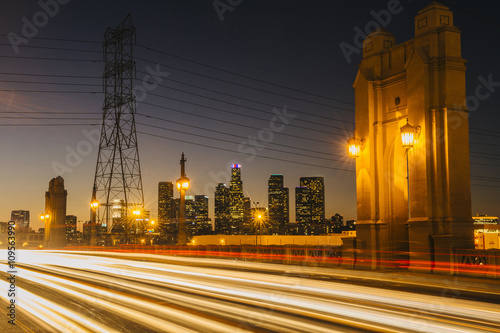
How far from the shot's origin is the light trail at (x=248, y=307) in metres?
9.76

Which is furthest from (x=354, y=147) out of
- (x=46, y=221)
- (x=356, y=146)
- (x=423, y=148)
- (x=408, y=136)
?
(x=46, y=221)

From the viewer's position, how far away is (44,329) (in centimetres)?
994

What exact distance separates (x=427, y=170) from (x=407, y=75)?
5173 millimetres

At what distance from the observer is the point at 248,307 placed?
12.2 metres

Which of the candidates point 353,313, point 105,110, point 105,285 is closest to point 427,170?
point 353,313

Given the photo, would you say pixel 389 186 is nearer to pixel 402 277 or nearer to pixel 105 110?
pixel 402 277

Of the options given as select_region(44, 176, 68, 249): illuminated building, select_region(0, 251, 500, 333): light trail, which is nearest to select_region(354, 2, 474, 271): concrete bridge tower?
select_region(0, 251, 500, 333): light trail

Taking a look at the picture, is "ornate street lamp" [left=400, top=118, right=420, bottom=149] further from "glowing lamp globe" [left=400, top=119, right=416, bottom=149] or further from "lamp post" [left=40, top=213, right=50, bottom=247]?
"lamp post" [left=40, top=213, right=50, bottom=247]

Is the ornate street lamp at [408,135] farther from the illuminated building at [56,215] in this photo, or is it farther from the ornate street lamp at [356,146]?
the illuminated building at [56,215]

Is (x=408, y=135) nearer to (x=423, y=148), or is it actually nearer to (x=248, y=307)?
(x=423, y=148)

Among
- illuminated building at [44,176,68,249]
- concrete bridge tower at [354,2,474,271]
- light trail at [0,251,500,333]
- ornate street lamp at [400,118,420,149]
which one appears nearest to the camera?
light trail at [0,251,500,333]

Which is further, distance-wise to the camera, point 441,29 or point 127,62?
point 127,62

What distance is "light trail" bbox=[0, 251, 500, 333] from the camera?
32.0 feet

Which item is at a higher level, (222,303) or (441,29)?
(441,29)
